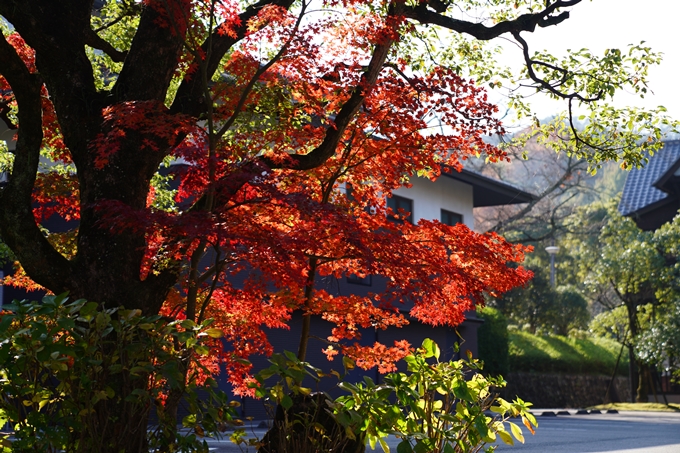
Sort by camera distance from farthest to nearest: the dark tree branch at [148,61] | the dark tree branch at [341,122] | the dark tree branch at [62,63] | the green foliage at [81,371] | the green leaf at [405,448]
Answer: the dark tree branch at [341,122] → the dark tree branch at [148,61] → the dark tree branch at [62,63] → the green leaf at [405,448] → the green foliage at [81,371]

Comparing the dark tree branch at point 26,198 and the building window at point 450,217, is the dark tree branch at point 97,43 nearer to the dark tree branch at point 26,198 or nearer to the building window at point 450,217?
the dark tree branch at point 26,198

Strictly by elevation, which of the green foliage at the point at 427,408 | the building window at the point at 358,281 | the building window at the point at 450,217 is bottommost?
the green foliage at the point at 427,408

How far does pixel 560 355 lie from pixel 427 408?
28893mm

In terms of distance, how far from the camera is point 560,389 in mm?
32719

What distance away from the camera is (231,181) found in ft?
21.4

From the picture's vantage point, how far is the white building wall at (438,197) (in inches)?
993

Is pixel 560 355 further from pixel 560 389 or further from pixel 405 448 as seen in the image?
pixel 405 448

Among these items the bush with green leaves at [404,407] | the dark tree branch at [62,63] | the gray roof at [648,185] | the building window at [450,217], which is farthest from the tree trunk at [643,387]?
the dark tree branch at [62,63]

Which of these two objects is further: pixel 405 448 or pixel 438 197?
pixel 438 197

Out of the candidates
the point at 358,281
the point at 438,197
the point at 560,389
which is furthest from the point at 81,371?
the point at 560,389

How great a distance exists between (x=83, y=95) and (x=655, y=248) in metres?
26.5

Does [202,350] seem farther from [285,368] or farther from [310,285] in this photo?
[310,285]

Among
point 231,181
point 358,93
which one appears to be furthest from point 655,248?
point 231,181

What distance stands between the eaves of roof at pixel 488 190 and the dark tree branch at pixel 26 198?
1876 cm
